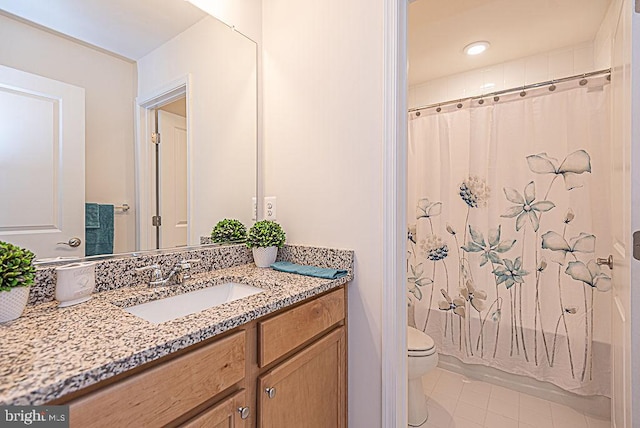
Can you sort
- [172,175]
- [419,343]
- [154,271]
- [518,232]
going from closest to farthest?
[154,271], [172,175], [419,343], [518,232]

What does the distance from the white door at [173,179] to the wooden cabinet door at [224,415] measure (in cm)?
70

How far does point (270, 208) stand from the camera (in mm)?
1592

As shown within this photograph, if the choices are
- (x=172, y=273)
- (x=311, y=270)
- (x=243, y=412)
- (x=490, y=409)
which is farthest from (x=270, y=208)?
(x=490, y=409)

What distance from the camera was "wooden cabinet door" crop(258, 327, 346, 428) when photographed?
92cm

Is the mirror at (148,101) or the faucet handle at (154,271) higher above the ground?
the mirror at (148,101)

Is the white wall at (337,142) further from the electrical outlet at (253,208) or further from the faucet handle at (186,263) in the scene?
the faucet handle at (186,263)

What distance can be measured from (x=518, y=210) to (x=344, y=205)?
1.33 m

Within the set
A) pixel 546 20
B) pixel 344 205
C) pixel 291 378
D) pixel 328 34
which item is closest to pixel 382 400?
pixel 291 378

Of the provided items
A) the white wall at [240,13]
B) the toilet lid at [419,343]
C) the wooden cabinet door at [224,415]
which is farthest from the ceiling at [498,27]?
the wooden cabinet door at [224,415]

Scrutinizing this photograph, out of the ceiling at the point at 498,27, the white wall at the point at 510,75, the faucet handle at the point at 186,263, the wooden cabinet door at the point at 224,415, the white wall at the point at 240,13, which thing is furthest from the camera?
the white wall at the point at 510,75

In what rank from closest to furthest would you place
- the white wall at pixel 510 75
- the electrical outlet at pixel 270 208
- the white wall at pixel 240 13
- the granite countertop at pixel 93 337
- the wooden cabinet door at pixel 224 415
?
the granite countertop at pixel 93 337
the wooden cabinet door at pixel 224 415
the white wall at pixel 240 13
the electrical outlet at pixel 270 208
the white wall at pixel 510 75

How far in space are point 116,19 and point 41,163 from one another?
58cm

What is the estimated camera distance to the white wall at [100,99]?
0.93 metres

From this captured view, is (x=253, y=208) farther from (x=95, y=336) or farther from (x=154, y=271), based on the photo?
Answer: (x=95, y=336)
